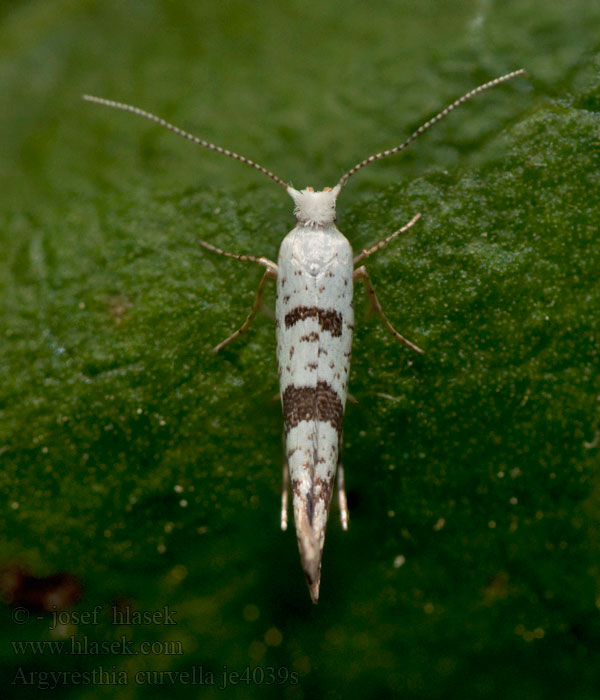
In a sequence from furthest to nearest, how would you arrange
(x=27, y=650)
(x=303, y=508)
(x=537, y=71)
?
1. (x=27, y=650)
2. (x=537, y=71)
3. (x=303, y=508)

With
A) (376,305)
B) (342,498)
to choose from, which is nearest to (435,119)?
(376,305)

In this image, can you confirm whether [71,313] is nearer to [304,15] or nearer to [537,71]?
[304,15]

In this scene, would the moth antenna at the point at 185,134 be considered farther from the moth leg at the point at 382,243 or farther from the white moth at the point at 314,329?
the moth leg at the point at 382,243

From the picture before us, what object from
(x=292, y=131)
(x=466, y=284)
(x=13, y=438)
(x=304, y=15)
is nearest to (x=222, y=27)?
(x=304, y=15)

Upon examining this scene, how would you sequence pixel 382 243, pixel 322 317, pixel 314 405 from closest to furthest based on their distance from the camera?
pixel 314 405, pixel 322 317, pixel 382 243

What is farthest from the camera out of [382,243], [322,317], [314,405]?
[382,243]

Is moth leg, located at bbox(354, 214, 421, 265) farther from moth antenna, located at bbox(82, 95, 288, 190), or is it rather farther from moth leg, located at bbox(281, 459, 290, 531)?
moth leg, located at bbox(281, 459, 290, 531)

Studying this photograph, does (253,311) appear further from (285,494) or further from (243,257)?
(285,494)
